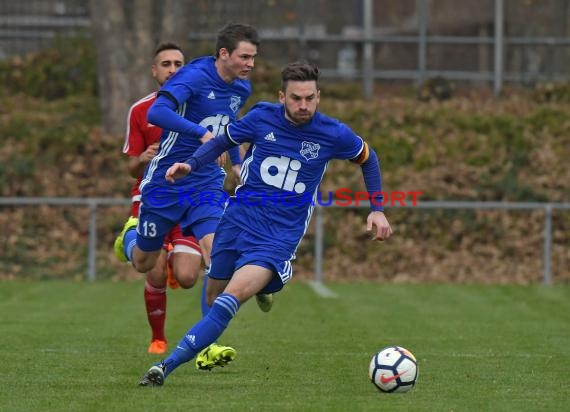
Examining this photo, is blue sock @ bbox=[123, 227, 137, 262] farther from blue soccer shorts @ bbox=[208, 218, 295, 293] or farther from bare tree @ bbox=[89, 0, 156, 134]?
bare tree @ bbox=[89, 0, 156, 134]

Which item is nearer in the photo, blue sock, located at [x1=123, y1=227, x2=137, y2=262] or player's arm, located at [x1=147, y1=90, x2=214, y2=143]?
player's arm, located at [x1=147, y1=90, x2=214, y2=143]

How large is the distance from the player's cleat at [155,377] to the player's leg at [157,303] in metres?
2.09

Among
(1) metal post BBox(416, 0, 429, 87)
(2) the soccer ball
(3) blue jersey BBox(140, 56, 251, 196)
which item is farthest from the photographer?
(1) metal post BBox(416, 0, 429, 87)

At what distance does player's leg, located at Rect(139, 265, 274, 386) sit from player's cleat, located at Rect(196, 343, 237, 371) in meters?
0.60

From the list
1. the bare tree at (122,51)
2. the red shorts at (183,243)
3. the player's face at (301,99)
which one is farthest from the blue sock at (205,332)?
the bare tree at (122,51)

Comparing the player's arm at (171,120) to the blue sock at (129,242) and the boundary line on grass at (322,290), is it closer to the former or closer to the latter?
the blue sock at (129,242)

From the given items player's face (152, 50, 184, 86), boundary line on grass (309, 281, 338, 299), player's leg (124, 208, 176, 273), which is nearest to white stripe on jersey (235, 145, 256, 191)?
player's leg (124, 208, 176, 273)

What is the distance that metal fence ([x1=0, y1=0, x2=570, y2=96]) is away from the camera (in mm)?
24438

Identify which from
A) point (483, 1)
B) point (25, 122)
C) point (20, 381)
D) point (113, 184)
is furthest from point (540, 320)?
point (483, 1)

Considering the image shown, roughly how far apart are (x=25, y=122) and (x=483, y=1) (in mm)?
9228

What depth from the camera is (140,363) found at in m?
9.20

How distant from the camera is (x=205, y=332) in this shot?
25.4 feet

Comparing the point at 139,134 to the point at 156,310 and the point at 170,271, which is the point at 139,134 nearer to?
the point at 170,271

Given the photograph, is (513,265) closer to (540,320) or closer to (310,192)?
(540,320)
